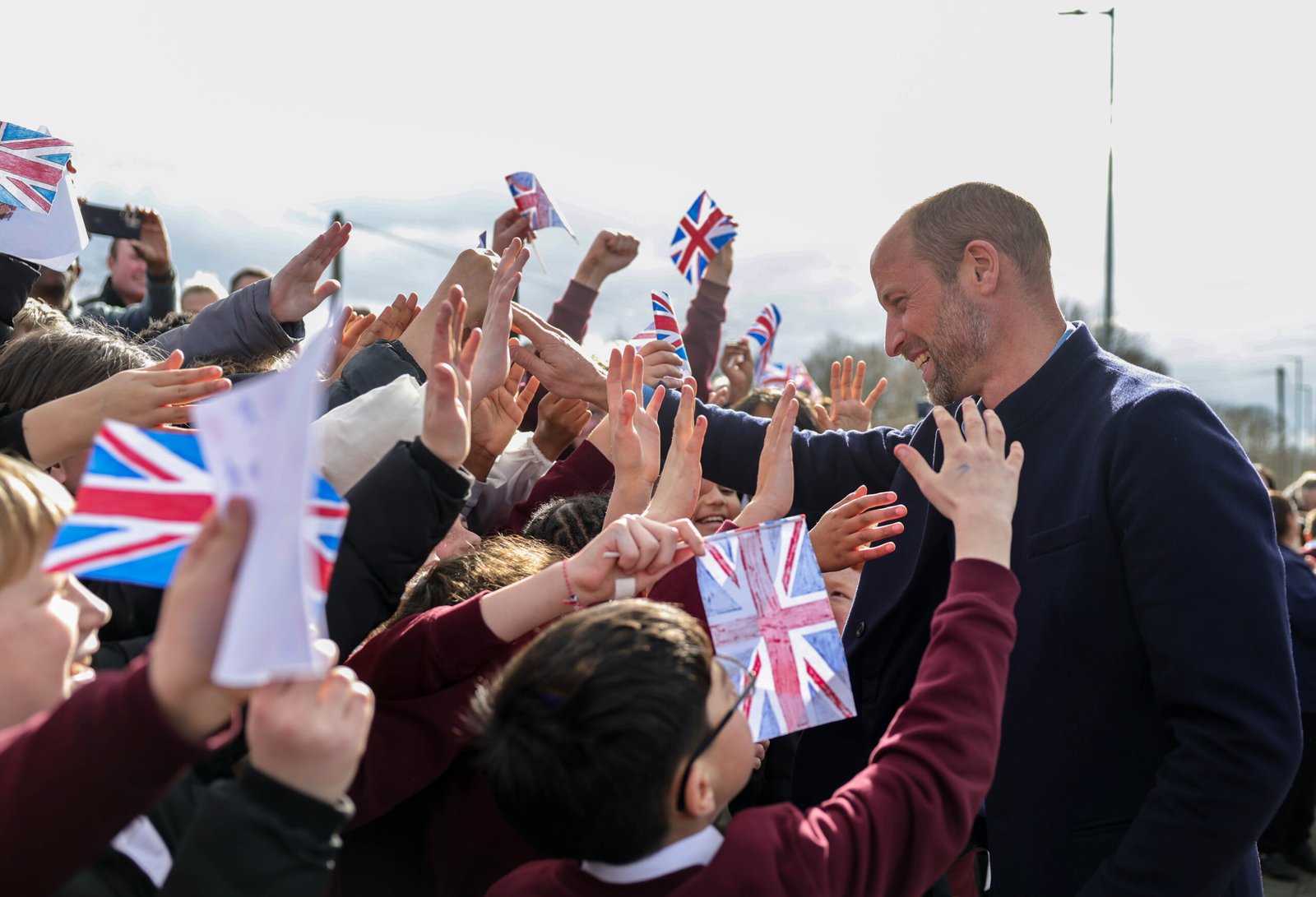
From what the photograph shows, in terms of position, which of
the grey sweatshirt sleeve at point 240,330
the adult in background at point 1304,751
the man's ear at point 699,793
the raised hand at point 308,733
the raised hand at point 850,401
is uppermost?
the grey sweatshirt sleeve at point 240,330

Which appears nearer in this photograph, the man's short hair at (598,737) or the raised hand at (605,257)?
the man's short hair at (598,737)

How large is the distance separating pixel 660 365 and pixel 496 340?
1.07m

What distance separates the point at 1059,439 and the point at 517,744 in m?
1.42

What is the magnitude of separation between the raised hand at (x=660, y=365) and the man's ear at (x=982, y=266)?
3.34ft

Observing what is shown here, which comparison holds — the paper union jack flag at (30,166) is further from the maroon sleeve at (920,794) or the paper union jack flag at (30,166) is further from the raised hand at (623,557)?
the maroon sleeve at (920,794)

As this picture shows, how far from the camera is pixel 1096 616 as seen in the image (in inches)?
84.8

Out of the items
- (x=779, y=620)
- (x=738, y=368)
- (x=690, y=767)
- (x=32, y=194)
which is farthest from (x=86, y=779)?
(x=738, y=368)

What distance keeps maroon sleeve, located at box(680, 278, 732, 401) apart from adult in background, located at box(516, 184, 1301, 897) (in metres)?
2.98

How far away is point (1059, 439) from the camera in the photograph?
2336 mm

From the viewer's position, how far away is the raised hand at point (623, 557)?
187cm

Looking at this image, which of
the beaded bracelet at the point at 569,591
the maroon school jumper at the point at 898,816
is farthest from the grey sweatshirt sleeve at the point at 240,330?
the maroon school jumper at the point at 898,816

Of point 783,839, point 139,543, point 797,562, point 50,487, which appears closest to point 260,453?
point 139,543

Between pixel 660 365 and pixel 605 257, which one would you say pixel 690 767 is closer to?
pixel 660 365

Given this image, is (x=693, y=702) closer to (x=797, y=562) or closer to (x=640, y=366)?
(x=797, y=562)
